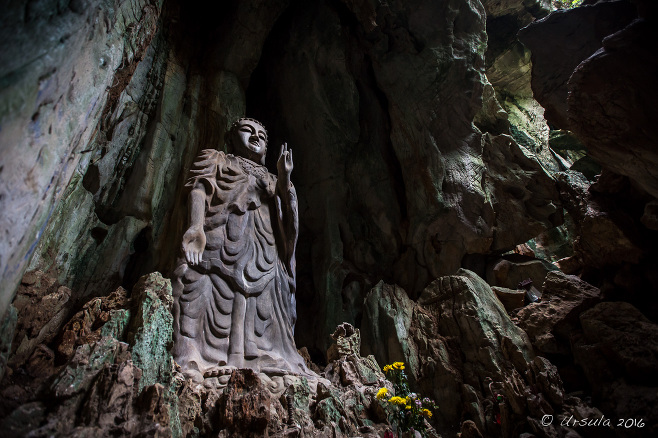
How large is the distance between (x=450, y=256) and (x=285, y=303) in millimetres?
3039

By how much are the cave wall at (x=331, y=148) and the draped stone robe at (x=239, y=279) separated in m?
0.62

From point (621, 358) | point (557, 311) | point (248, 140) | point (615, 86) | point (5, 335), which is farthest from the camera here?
point (248, 140)

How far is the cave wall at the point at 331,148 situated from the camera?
452 centimetres

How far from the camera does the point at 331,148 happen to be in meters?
6.36

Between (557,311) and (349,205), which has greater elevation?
(349,205)

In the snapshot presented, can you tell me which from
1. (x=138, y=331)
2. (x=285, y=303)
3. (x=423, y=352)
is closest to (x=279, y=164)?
(x=285, y=303)

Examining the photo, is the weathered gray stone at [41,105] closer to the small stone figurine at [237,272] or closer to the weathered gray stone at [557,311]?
the small stone figurine at [237,272]

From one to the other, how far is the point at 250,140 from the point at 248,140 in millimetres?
25

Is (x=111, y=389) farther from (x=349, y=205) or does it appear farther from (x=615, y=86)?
(x=349, y=205)

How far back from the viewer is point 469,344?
416 cm

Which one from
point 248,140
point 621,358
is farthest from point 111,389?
point 621,358

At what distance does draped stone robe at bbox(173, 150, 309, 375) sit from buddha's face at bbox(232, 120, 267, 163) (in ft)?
0.72

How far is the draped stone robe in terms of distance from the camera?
2.78 meters

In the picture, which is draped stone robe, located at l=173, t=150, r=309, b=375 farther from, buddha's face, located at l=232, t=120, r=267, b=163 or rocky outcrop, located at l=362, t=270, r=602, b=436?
rocky outcrop, located at l=362, t=270, r=602, b=436
